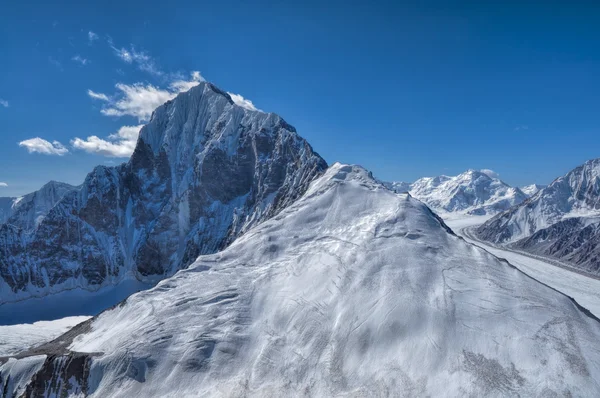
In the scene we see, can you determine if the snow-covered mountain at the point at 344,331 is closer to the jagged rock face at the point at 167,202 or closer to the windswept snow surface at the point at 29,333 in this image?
the windswept snow surface at the point at 29,333

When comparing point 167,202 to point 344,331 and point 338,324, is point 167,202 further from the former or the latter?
point 344,331

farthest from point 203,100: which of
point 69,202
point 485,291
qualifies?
point 485,291

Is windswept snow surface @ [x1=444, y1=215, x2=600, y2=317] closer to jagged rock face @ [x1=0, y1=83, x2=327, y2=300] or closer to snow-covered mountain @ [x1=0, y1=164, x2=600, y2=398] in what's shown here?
snow-covered mountain @ [x1=0, y1=164, x2=600, y2=398]

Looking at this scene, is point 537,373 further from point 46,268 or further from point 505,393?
point 46,268

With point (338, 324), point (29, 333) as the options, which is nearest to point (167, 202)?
point (29, 333)

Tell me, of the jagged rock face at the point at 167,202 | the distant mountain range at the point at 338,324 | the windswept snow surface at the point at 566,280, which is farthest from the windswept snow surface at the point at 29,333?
the windswept snow surface at the point at 566,280
